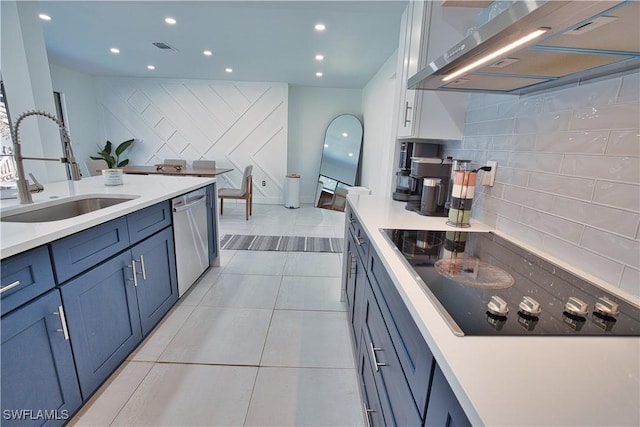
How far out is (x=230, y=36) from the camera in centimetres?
337

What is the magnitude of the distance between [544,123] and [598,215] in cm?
45

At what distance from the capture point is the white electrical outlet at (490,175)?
4.76ft

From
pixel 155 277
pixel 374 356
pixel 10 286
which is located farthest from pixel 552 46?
pixel 155 277

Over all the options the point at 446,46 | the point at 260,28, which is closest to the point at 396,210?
the point at 446,46

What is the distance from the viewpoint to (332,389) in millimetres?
1523

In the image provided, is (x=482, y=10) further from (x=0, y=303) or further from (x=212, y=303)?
(x=212, y=303)

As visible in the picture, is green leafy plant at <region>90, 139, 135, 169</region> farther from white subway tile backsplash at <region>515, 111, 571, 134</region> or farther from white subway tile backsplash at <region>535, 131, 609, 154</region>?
white subway tile backsplash at <region>535, 131, 609, 154</region>

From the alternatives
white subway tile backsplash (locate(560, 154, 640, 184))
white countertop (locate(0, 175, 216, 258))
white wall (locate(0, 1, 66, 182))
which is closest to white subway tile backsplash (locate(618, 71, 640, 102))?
white subway tile backsplash (locate(560, 154, 640, 184))

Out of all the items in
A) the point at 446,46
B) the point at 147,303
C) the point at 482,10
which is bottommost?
the point at 147,303

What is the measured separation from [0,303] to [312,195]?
5.85m

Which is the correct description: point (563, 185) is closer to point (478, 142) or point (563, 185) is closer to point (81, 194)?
point (478, 142)

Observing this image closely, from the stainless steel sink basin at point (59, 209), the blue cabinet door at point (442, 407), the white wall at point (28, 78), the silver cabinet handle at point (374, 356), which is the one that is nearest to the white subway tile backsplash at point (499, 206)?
the silver cabinet handle at point (374, 356)

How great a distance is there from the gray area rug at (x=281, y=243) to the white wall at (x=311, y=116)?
2.85 metres

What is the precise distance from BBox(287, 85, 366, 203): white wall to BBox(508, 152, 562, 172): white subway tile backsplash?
17.0ft
